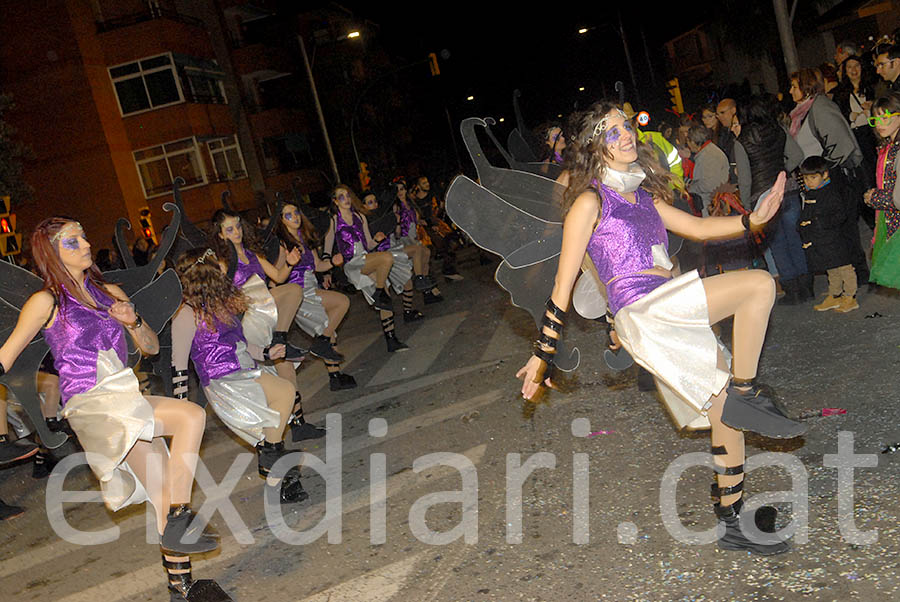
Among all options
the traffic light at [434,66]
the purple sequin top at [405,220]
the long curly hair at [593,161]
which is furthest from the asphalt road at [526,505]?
the traffic light at [434,66]

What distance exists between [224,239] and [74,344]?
2.62 meters

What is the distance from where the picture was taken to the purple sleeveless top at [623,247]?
381 centimetres

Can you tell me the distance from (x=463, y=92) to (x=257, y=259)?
60.0 m

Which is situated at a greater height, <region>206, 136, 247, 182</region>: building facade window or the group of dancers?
<region>206, 136, 247, 182</region>: building facade window

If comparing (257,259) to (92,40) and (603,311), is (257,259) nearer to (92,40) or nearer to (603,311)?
(603,311)

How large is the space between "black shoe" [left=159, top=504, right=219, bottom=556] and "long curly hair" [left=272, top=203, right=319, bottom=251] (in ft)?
15.4

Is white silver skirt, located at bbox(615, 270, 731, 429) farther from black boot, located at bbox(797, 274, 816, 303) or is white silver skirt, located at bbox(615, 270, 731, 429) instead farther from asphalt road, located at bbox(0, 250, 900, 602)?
black boot, located at bbox(797, 274, 816, 303)

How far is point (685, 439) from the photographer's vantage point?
17.3 feet

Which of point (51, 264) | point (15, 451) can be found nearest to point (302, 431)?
point (15, 451)

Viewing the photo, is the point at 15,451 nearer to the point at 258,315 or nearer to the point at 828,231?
the point at 258,315

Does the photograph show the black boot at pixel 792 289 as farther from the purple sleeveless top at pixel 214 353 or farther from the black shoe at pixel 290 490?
the purple sleeveless top at pixel 214 353

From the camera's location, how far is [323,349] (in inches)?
341

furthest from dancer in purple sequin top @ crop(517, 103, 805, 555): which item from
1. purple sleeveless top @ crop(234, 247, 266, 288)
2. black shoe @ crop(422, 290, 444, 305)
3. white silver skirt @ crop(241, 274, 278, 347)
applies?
black shoe @ crop(422, 290, 444, 305)

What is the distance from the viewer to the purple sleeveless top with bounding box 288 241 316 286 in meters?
8.86
